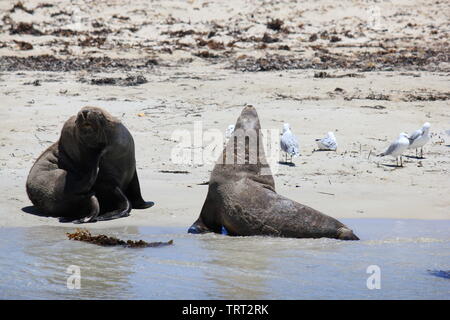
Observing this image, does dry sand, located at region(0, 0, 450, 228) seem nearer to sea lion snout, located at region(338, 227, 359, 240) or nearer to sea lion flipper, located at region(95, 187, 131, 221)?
sea lion flipper, located at region(95, 187, 131, 221)

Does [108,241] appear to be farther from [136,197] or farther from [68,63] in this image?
[68,63]

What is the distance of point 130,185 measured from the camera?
28.7ft

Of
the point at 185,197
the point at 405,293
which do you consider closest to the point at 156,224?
the point at 185,197

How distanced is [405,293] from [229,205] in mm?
1964

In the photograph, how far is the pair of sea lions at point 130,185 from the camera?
24.1ft

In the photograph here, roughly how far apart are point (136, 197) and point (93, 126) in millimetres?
837

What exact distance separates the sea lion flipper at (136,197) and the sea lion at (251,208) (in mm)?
1155

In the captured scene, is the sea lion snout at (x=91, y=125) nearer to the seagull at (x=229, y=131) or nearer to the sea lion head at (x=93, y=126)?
the sea lion head at (x=93, y=126)

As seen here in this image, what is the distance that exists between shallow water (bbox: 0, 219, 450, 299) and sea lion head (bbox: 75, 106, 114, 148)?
109 centimetres

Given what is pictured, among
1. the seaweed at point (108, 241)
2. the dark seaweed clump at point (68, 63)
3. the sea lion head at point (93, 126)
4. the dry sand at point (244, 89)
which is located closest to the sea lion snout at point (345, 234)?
the dry sand at point (244, 89)
